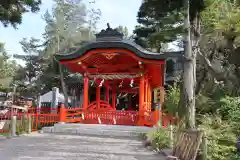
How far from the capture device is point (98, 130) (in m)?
14.0

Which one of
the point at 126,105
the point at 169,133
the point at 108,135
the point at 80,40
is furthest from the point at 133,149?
the point at 80,40

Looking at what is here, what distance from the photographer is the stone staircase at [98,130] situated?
44.6 feet

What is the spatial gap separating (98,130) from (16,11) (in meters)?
6.04

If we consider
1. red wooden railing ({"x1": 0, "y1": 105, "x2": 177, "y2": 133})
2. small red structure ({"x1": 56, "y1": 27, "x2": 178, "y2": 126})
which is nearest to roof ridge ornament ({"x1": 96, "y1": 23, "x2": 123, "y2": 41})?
small red structure ({"x1": 56, "y1": 27, "x2": 178, "y2": 126})

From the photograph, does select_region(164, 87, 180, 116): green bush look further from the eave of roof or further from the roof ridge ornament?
the roof ridge ornament

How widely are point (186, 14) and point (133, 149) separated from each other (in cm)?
448

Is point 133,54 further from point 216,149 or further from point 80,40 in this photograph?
point 80,40

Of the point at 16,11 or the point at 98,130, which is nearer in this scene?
the point at 16,11

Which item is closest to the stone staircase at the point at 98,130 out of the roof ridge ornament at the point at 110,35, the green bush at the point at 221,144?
the roof ridge ornament at the point at 110,35

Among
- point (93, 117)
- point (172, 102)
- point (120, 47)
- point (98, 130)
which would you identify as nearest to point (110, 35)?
point (120, 47)

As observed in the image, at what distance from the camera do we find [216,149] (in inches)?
271

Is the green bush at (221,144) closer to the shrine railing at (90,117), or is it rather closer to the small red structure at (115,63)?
the small red structure at (115,63)

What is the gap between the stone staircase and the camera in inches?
535

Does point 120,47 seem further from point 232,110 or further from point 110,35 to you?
point 232,110
